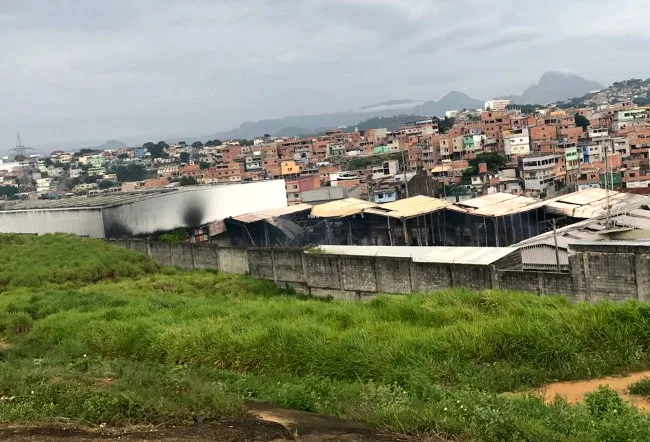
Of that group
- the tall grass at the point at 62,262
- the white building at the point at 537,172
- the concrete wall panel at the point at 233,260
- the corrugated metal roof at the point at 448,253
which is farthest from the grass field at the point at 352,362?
the white building at the point at 537,172

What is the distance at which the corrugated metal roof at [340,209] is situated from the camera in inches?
1236

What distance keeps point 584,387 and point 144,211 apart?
28.6m

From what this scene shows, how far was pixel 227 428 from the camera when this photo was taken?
15.8 ft

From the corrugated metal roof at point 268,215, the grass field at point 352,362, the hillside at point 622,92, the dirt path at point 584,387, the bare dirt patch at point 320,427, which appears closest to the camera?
the bare dirt patch at point 320,427

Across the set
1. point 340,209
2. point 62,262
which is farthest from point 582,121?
point 62,262

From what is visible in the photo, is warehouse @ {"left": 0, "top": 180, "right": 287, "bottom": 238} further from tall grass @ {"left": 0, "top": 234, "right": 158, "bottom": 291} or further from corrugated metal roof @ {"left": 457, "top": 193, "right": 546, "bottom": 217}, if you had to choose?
corrugated metal roof @ {"left": 457, "top": 193, "right": 546, "bottom": 217}

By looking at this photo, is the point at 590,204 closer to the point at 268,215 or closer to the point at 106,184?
the point at 268,215

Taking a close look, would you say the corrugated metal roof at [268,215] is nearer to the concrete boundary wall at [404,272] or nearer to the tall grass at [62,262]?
the concrete boundary wall at [404,272]

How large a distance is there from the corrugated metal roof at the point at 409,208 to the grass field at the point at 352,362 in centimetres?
1956

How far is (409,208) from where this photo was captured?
31078mm

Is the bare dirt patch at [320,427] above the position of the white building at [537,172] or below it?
above

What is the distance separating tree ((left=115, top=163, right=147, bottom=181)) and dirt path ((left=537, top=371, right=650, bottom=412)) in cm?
9256

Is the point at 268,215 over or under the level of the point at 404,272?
over

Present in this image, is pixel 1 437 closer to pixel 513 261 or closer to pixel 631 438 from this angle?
pixel 631 438
